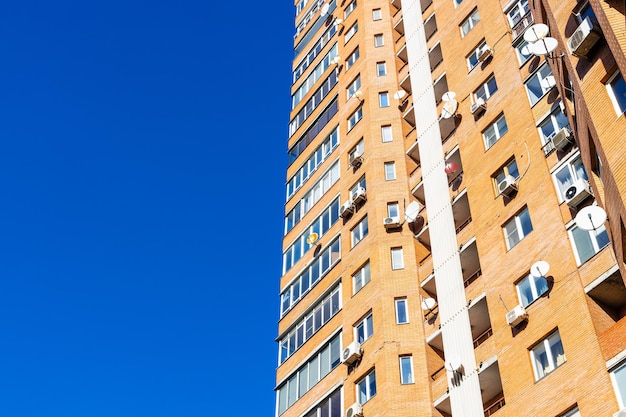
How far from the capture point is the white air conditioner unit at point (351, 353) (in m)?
31.0

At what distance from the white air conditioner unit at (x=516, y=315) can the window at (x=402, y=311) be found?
6.10 m

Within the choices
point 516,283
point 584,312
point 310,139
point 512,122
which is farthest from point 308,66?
point 584,312

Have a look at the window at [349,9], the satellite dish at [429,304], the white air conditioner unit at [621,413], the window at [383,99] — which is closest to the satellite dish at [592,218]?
the white air conditioner unit at [621,413]

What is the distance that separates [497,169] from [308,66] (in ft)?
77.4

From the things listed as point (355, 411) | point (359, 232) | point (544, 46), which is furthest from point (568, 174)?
point (359, 232)

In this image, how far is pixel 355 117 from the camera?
41656 mm

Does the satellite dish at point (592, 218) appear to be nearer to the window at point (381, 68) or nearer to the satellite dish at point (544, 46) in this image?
the satellite dish at point (544, 46)

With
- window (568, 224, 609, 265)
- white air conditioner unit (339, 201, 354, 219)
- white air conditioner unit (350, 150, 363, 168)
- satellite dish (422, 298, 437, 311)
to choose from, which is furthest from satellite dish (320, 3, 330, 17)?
window (568, 224, 609, 265)

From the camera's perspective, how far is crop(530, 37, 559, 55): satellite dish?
24672 millimetres

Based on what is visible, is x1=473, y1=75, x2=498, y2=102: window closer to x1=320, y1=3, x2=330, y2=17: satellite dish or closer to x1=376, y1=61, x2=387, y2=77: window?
x1=376, y1=61, x2=387, y2=77: window

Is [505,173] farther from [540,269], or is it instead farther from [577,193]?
Answer: [540,269]

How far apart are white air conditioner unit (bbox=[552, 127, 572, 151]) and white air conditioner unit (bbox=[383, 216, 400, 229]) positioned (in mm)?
8630

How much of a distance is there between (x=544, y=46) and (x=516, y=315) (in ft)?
26.3

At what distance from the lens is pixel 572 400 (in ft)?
72.1
